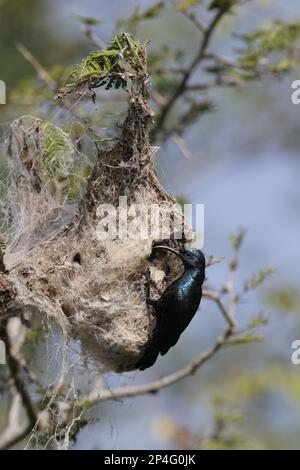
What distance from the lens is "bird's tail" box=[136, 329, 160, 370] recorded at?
4.08m

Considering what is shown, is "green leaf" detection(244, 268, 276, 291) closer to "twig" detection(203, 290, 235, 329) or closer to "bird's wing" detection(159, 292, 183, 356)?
"twig" detection(203, 290, 235, 329)

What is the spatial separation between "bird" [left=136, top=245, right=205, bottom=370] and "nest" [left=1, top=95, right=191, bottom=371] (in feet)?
0.18

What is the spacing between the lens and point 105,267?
416 centimetres

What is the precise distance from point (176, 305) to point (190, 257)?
0.28 meters

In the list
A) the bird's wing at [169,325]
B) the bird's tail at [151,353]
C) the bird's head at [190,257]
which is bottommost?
the bird's tail at [151,353]

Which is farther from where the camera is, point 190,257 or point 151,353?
point 190,257

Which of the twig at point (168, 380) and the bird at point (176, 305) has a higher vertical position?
the bird at point (176, 305)

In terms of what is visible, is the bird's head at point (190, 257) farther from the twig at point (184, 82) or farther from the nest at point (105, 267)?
the twig at point (184, 82)

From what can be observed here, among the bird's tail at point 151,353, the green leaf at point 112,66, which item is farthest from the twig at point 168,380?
the green leaf at point 112,66

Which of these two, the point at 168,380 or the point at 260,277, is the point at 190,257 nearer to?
the point at 260,277

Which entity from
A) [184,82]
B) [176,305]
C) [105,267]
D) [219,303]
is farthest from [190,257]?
[184,82]

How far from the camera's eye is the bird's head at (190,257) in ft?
13.7

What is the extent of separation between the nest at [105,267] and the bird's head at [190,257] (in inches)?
3.8
